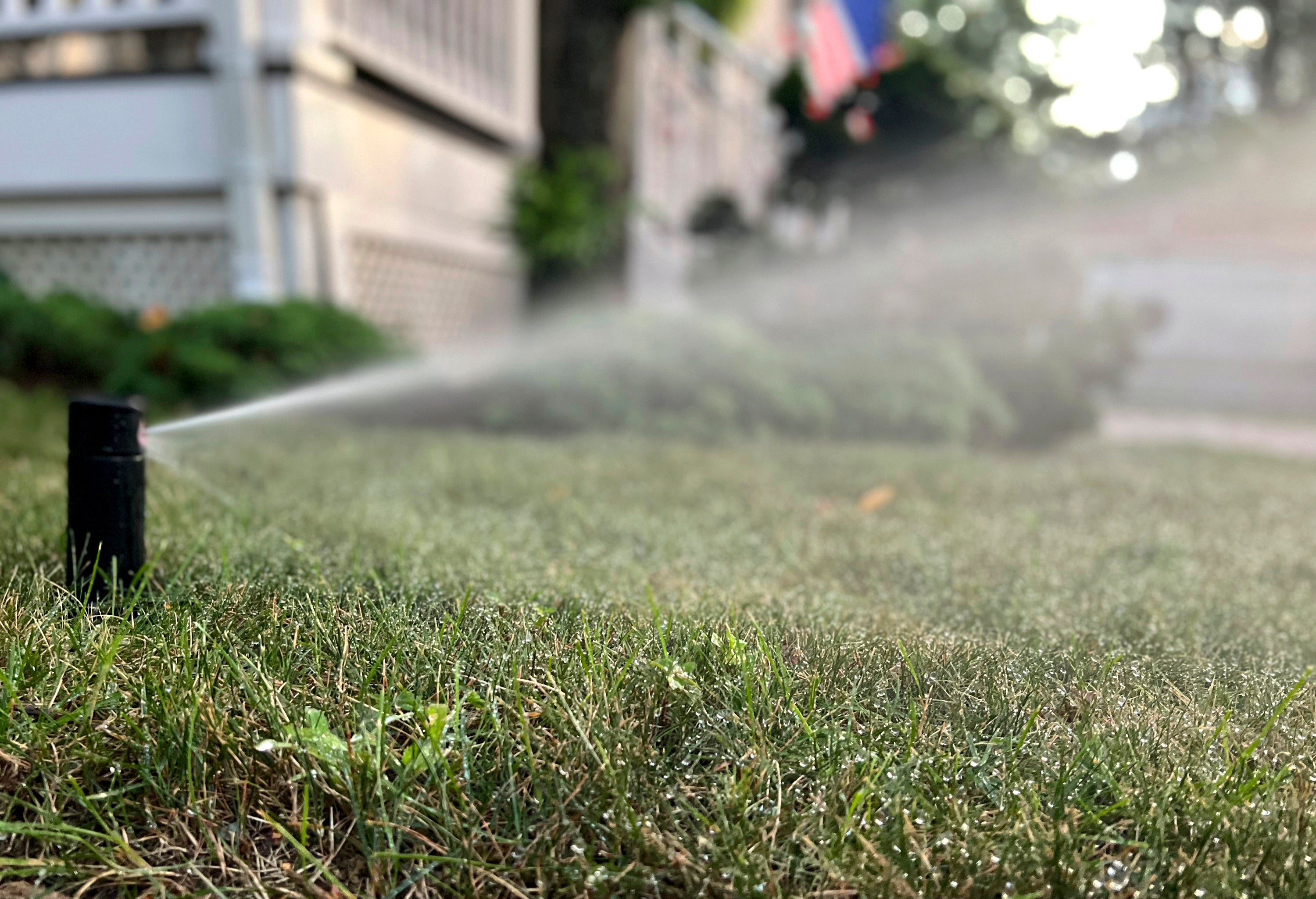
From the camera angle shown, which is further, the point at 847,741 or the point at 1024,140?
the point at 1024,140

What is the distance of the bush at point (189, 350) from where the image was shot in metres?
4.61

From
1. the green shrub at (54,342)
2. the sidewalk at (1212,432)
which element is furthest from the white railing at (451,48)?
the sidewalk at (1212,432)

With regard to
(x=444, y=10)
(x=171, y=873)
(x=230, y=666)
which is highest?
(x=444, y=10)

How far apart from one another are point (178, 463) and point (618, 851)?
8.08ft

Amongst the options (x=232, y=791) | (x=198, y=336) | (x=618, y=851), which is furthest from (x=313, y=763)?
(x=198, y=336)

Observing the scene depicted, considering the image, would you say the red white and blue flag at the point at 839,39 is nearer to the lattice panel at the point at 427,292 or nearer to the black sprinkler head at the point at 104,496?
the lattice panel at the point at 427,292

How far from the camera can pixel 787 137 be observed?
7.72m

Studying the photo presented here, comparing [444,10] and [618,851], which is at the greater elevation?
[444,10]

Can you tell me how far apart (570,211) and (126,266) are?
275 centimetres

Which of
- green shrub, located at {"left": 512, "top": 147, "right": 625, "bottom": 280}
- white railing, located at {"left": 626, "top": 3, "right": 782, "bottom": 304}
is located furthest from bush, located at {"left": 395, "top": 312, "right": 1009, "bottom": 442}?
white railing, located at {"left": 626, "top": 3, "right": 782, "bottom": 304}

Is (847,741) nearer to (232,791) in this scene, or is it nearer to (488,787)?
(488,787)

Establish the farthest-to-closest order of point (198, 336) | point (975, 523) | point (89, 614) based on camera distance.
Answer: point (198, 336)
point (975, 523)
point (89, 614)

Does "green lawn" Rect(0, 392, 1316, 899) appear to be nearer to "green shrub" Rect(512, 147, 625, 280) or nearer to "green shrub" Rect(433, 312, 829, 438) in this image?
"green shrub" Rect(433, 312, 829, 438)

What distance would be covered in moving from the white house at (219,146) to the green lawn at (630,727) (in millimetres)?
3665
